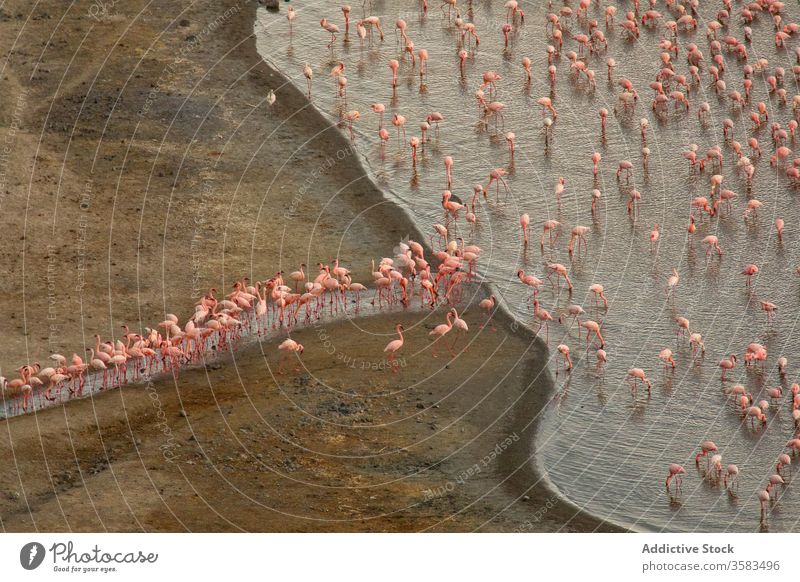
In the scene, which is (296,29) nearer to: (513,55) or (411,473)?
(513,55)

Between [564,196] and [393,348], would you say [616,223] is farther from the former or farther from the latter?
[393,348]

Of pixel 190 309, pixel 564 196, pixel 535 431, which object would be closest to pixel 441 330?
pixel 535 431

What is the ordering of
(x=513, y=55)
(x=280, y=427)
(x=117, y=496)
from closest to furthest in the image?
(x=117, y=496), (x=280, y=427), (x=513, y=55)

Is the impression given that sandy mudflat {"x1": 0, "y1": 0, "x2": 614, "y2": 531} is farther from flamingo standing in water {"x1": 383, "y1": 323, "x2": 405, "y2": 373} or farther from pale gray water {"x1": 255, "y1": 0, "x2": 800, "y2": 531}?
pale gray water {"x1": 255, "y1": 0, "x2": 800, "y2": 531}

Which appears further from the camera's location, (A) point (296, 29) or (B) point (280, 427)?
(A) point (296, 29)
